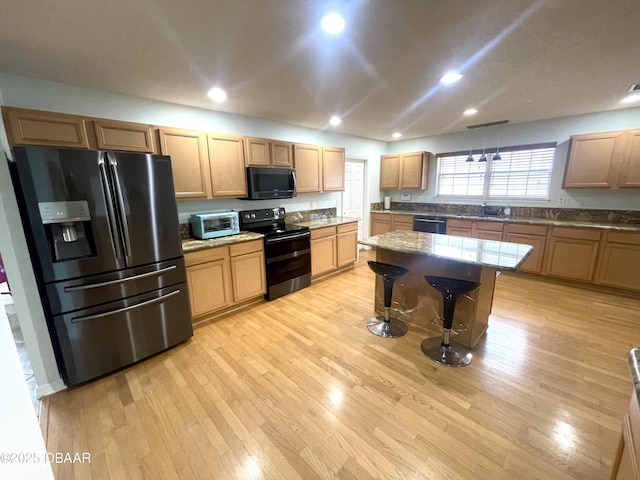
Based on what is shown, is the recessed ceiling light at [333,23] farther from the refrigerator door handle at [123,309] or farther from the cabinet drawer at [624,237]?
the cabinet drawer at [624,237]

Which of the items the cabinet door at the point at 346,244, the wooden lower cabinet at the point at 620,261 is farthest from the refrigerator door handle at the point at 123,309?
the wooden lower cabinet at the point at 620,261

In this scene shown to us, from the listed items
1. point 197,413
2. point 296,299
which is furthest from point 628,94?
point 197,413

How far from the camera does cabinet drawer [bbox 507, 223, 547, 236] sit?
152 inches

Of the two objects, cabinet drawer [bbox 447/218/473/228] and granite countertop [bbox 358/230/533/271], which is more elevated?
granite countertop [bbox 358/230/533/271]

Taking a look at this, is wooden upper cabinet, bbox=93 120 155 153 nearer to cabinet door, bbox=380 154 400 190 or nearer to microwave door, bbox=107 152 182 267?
microwave door, bbox=107 152 182 267

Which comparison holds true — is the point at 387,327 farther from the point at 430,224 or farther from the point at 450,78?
the point at 430,224

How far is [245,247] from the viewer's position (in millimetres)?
3156

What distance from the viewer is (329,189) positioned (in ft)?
14.7

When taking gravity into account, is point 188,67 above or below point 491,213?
above

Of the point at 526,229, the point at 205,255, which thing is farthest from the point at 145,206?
the point at 526,229

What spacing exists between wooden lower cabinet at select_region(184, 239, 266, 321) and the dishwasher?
3.23 metres

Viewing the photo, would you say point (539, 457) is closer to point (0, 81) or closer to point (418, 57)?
point (418, 57)

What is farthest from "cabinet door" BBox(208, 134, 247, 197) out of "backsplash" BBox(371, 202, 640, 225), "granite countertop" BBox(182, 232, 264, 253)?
"backsplash" BBox(371, 202, 640, 225)

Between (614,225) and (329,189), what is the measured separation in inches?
159
